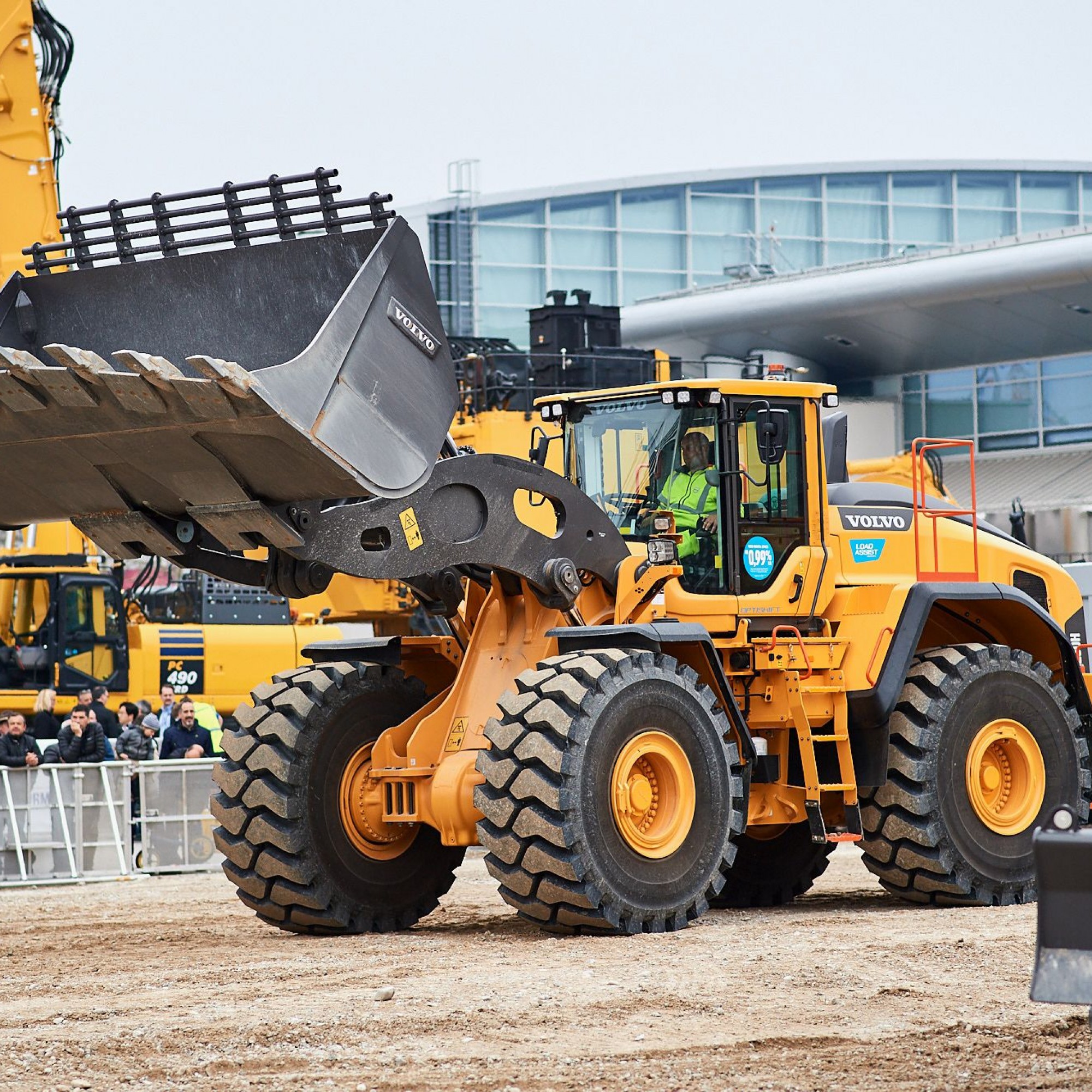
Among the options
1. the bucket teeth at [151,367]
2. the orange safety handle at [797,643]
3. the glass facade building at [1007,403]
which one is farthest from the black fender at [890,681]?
the glass facade building at [1007,403]

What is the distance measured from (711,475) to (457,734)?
211 cm

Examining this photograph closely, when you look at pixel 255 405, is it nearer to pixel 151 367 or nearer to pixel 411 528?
pixel 151 367

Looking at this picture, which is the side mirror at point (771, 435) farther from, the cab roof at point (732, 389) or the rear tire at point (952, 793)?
the rear tire at point (952, 793)

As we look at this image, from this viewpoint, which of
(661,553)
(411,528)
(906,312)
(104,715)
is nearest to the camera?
(411,528)

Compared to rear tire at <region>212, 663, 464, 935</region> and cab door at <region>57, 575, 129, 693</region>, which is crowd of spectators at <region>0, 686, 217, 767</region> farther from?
rear tire at <region>212, 663, 464, 935</region>

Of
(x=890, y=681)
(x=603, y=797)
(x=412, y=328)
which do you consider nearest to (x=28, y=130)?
(x=412, y=328)

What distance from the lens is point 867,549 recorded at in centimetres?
1188

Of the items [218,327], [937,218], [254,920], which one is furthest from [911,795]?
[937,218]

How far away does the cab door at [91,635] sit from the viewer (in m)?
21.4

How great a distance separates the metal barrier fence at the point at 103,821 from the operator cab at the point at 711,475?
7.34m

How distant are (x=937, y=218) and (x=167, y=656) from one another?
3105 centimetres

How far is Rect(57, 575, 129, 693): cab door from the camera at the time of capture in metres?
21.4

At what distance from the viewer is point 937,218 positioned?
49281 mm

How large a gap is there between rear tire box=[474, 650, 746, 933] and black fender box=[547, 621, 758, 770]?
0.61 ft
